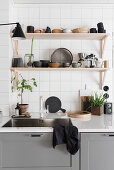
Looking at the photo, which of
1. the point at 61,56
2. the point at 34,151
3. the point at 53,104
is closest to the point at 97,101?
the point at 53,104

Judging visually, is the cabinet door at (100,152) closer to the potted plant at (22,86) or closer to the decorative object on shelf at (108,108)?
the decorative object on shelf at (108,108)

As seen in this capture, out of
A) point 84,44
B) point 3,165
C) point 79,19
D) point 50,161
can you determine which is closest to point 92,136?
point 50,161

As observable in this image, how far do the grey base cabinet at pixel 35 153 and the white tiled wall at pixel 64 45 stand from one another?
3.13ft

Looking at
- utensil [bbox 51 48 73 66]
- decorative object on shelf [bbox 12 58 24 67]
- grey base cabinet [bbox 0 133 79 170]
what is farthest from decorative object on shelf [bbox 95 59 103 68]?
grey base cabinet [bbox 0 133 79 170]

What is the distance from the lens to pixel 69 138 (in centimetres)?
175

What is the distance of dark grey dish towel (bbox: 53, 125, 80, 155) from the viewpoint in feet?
5.70

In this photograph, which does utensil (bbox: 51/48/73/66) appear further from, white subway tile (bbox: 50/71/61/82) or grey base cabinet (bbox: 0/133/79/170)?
grey base cabinet (bbox: 0/133/79/170)

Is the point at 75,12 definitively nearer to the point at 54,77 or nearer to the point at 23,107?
the point at 54,77

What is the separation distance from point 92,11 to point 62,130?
1.71 metres

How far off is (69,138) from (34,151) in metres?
0.34

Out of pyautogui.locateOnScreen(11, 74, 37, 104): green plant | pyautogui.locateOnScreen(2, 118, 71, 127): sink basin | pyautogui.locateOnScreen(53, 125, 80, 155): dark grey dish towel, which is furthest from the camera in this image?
pyautogui.locateOnScreen(11, 74, 37, 104): green plant

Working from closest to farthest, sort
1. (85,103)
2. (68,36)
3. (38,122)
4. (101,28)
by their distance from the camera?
1. (38,122)
2. (101,28)
3. (68,36)
4. (85,103)

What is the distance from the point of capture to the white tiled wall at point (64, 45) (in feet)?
8.88

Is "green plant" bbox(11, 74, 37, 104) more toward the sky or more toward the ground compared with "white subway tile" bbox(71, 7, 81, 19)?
more toward the ground
